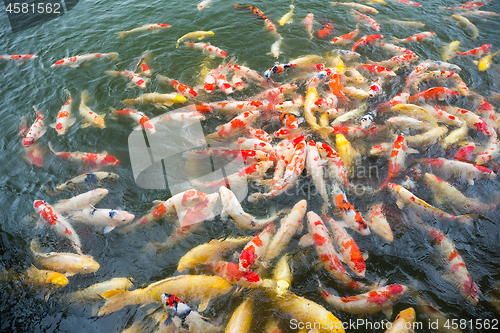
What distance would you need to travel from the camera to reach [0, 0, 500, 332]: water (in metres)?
3.73

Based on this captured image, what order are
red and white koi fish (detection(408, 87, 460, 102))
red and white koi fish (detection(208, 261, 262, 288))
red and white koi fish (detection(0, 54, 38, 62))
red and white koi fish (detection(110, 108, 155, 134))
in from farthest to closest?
red and white koi fish (detection(0, 54, 38, 62)) < red and white koi fish (detection(408, 87, 460, 102)) < red and white koi fish (detection(110, 108, 155, 134)) < red and white koi fish (detection(208, 261, 262, 288))

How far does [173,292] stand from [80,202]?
2439 millimetres

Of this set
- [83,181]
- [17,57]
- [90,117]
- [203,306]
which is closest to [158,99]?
[90,117]

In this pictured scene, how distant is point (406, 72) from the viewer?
7121mm

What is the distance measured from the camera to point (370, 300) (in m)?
3.54

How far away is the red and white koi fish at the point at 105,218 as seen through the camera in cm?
448

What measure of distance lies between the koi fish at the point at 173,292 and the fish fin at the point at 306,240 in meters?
1.35

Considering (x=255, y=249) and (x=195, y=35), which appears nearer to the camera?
(x=255, y=249)

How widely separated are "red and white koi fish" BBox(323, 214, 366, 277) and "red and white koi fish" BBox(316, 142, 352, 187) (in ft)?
2.77

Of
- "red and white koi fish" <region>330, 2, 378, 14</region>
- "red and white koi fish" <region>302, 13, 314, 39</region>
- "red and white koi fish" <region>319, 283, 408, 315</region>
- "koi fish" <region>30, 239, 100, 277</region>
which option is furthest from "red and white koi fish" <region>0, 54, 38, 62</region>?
"red and white koi fish" <region>319, 283, 408, 315</region>

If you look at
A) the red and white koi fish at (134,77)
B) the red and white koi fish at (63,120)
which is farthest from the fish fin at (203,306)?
the red and white koi fish at (134,77)

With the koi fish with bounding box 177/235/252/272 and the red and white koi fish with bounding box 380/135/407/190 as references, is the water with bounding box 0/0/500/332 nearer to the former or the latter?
the koi fish with bounding box 177/235/252/272

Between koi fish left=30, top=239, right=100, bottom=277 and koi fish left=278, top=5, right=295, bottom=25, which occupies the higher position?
koi fish left=278, top=5, right=295, bottom=25

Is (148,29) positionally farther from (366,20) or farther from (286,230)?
(286,230)
